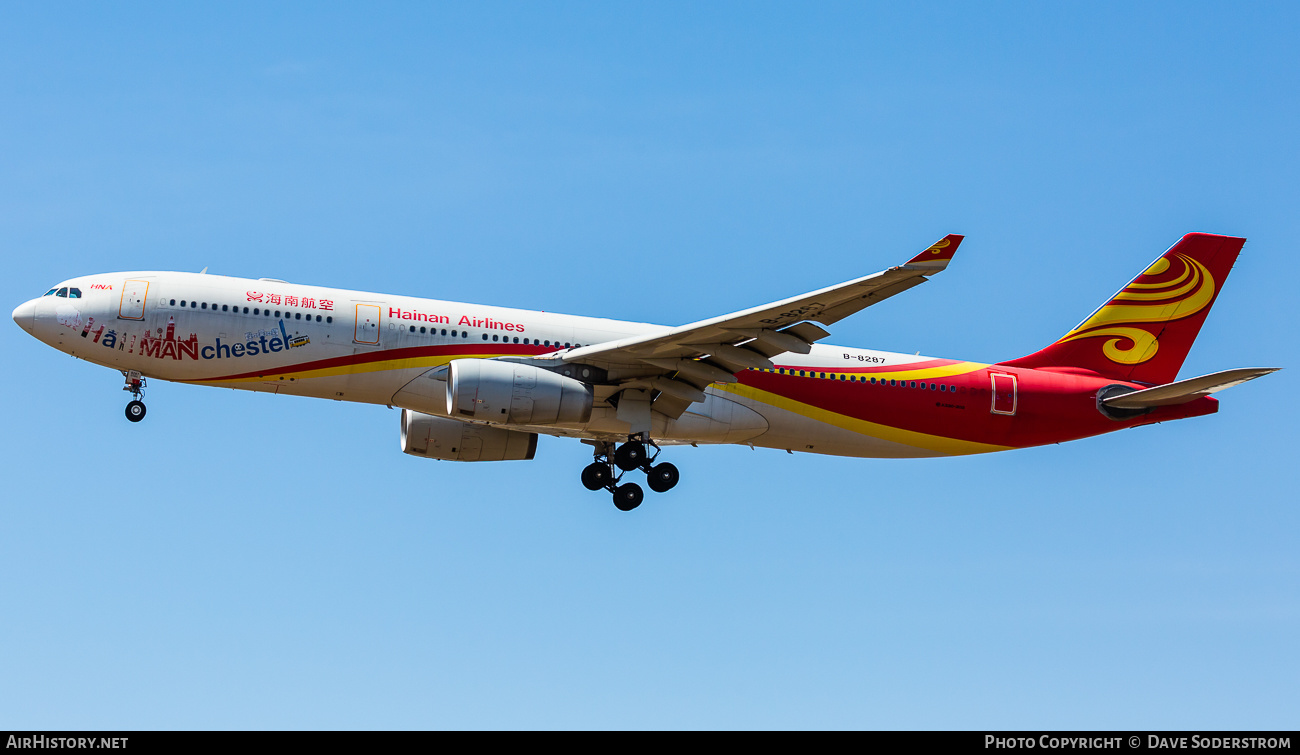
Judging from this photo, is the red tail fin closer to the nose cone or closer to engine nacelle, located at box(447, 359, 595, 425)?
engine nacelle, located at box(447, 359, 595, 425)

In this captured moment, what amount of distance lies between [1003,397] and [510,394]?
12548 mm

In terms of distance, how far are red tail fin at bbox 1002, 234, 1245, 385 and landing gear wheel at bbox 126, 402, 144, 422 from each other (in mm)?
21081

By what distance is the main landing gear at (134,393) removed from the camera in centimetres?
2973

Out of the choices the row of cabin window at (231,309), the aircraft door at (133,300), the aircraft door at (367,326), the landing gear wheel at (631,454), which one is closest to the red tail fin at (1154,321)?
the landing gear wheel at (631,454)

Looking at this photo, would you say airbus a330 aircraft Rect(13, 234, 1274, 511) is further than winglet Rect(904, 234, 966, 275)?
Yes

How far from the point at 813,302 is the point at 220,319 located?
42.8 ft

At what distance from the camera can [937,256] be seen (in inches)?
952

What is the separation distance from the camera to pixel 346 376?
29.9 metres

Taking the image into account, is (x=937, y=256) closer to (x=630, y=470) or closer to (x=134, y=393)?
(x=630, y=470)

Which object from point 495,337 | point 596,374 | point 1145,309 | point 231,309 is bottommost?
point 596,374

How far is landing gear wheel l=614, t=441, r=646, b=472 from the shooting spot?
30938 millimetres

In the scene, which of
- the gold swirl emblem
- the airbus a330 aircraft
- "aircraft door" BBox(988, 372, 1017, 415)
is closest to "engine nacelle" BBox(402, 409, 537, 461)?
the airbus a330 aircraft

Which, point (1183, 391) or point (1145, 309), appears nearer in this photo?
point (1183, 391)

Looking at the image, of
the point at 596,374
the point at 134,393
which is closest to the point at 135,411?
the point at 134,393
